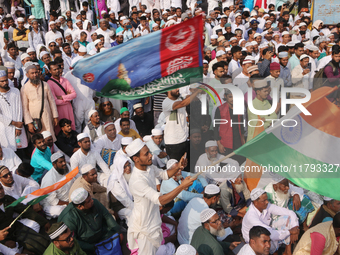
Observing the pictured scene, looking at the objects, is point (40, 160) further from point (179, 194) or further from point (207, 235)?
point (207, 235)

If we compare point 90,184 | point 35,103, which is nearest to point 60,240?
point 90,184

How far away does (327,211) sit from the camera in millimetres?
4281

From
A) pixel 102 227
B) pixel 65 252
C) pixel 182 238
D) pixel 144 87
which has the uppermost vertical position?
pixel 144 87

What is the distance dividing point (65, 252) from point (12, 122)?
3169 mm

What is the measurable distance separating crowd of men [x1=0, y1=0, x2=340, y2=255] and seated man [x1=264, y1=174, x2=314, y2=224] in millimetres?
13

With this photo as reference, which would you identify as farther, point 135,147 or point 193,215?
point 193,215

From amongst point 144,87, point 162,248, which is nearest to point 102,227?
point 162,248

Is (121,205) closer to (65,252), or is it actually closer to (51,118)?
(65,252)

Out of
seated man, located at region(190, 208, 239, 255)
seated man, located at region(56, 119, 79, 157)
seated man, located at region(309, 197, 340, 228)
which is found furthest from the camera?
seated man, located at region(56, 119, 79, 157)

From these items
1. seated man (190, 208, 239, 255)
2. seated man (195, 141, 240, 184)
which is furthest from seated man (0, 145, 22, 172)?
seated man (190, 208, 239, 255)

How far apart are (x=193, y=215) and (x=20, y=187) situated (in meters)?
2.37

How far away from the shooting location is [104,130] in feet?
20.2

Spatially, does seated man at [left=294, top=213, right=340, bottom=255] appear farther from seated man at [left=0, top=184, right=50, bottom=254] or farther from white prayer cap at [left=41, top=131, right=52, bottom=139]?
white prayer cap at [left=41, top=131, right=52, bottom=139]

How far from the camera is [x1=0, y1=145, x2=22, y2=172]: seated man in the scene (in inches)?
204
